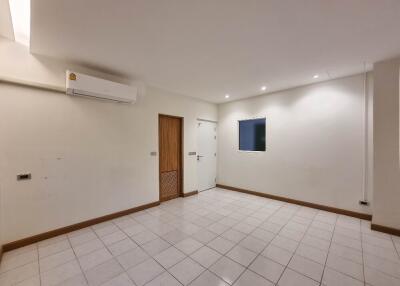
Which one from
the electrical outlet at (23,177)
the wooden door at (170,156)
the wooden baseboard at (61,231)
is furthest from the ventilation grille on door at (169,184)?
the electrical outlet at (23,177)

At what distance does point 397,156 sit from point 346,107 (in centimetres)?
111

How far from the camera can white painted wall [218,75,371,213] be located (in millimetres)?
3189

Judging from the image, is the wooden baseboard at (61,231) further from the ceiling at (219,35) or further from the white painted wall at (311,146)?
the white painted wall at (311,146)

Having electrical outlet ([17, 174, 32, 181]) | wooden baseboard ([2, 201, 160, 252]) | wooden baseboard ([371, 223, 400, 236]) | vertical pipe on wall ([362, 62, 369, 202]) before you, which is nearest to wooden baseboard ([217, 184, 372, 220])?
vertical pipe on wall ([362, 62, 369, 202])

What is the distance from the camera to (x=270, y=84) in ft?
12.1

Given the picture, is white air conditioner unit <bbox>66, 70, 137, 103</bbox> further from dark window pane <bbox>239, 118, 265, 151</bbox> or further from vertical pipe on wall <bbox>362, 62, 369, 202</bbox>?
vertical pipe on wall <bbox>362, 62, 369, 202</bbox>

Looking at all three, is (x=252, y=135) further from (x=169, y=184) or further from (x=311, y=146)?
(x=169, y=184)

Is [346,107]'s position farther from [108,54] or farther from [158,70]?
[108,54]

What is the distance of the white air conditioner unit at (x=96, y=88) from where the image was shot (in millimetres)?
2499

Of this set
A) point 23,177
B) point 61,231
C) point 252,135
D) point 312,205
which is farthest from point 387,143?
point 23,177

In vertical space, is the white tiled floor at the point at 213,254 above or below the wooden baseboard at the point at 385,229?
below

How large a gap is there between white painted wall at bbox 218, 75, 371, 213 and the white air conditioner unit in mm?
3015

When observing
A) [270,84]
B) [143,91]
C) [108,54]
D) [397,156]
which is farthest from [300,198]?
[108,54]

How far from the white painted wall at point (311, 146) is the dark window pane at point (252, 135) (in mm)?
150
